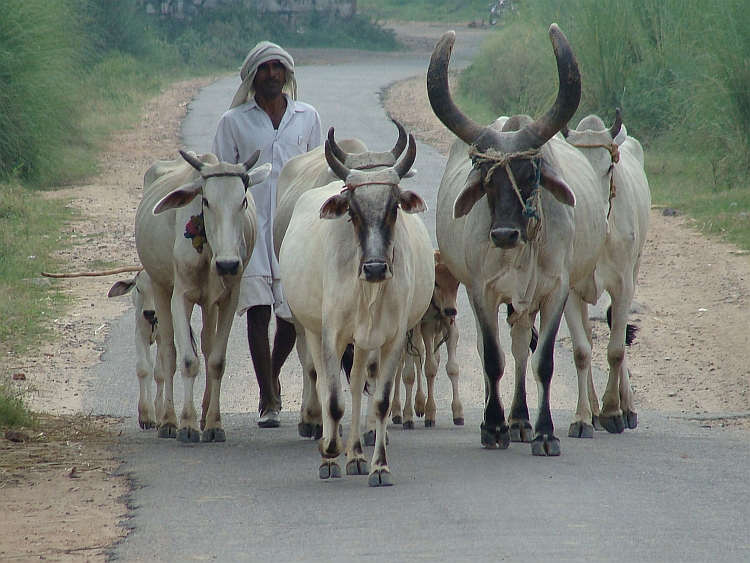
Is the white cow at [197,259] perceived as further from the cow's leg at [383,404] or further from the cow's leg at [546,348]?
the cow's leg at [546,348]

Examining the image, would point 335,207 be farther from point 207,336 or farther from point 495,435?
point 207,336

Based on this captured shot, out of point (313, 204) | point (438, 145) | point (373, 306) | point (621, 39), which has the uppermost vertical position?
point (621, 39)

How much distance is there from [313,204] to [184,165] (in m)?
1.69

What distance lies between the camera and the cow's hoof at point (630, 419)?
24.5 feet

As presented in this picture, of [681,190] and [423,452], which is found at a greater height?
[681,190]

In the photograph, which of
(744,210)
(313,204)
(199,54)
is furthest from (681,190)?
(199,54)

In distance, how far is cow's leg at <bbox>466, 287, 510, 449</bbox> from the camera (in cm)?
648

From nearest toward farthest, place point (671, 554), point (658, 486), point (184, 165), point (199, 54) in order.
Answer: point (671, 554), point (658, 486), point (184, 165), point (199, 54)

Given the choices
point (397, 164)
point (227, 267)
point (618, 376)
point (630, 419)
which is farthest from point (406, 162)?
point (630, 419)

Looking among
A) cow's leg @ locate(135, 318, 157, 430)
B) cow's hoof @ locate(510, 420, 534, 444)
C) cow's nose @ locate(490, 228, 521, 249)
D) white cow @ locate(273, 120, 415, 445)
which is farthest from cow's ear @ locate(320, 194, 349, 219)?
cow's leg @ locate(135, 318, 157, 430)

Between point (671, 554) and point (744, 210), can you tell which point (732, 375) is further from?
point (744, 210)

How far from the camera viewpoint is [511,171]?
620 cm

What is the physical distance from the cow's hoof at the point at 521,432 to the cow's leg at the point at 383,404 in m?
1.18

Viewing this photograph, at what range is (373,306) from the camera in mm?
5742
